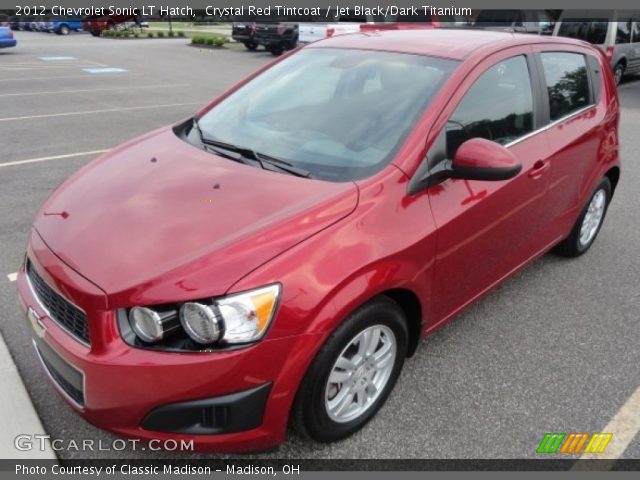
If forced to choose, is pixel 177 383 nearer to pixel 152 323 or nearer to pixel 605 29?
pixel 152 323

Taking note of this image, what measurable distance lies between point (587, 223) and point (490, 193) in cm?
189

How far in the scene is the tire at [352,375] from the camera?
210cm

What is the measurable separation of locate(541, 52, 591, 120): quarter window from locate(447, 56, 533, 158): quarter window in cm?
30

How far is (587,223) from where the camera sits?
4.20 meters

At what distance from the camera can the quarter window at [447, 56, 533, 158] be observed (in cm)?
264

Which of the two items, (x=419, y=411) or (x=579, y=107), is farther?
(x=579, y=107)

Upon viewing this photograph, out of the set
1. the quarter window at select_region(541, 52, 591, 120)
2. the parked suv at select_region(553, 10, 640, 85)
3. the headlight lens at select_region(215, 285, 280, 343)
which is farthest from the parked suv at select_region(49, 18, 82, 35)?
the headlight lens at select_region(215, 285, 280, 343)

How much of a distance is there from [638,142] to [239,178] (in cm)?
770

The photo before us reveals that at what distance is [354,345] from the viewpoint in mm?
2285

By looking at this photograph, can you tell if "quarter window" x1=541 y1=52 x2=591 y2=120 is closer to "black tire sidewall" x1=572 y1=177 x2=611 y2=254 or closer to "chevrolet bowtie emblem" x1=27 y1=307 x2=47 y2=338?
"black tire sidewall" x1=572 y1=177 x2=611 y2=254

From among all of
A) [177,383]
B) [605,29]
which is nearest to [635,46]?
[605,29]

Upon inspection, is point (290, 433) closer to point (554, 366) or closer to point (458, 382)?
point (458, 382)

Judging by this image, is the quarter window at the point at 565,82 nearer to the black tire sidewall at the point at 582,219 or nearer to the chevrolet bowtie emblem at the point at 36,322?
the black tire sidewall at the point at 582,219

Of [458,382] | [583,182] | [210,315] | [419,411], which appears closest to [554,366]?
[458,382]
